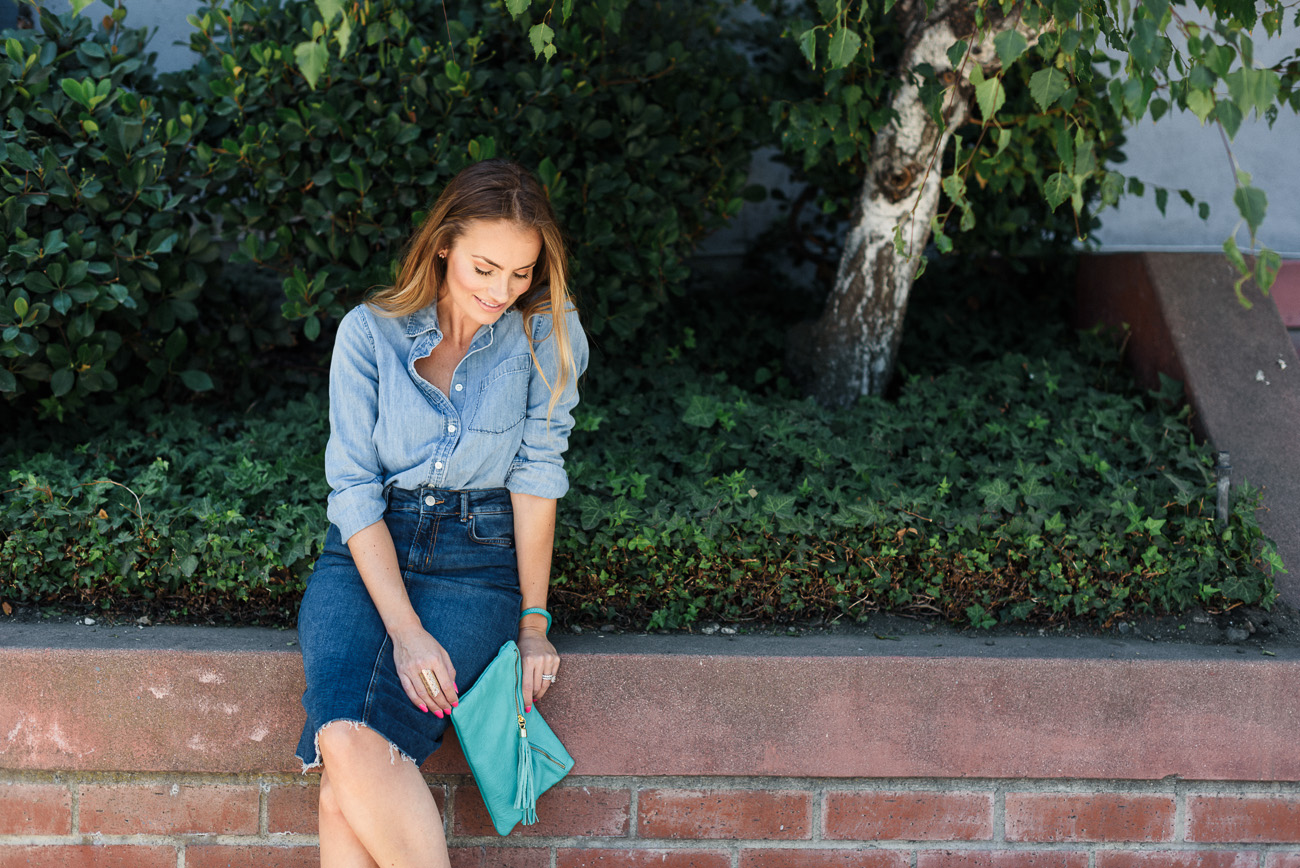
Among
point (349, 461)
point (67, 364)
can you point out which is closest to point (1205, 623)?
point (349, 461)

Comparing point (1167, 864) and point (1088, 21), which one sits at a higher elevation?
point (1088, 21)

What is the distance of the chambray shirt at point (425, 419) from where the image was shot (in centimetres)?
209

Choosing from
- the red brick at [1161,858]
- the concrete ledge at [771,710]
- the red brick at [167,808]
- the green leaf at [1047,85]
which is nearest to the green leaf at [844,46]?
the green leaf at [1047,85]

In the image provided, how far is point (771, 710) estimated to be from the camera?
2.23 metres

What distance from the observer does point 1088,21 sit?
1840 mm

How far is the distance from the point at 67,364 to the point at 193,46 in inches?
40.1

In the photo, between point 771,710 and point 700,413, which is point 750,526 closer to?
point 771,710

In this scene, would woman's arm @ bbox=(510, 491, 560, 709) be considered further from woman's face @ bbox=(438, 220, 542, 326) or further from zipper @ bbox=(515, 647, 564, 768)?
woman's face @ bbox=(438, 220, 542, 326)

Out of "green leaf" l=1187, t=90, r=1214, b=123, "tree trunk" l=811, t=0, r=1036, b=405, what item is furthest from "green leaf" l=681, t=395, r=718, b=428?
"green leaf" l=1187, t=90, r=1214, b=123

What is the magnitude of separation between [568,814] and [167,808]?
0.89 meters

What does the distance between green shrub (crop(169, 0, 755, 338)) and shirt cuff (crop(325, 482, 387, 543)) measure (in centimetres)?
98

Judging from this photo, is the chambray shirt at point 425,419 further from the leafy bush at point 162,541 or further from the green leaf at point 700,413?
the green leaf at point 700,413

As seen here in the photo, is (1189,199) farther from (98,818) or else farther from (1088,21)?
(98,818)

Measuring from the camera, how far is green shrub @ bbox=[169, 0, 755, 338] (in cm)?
286
